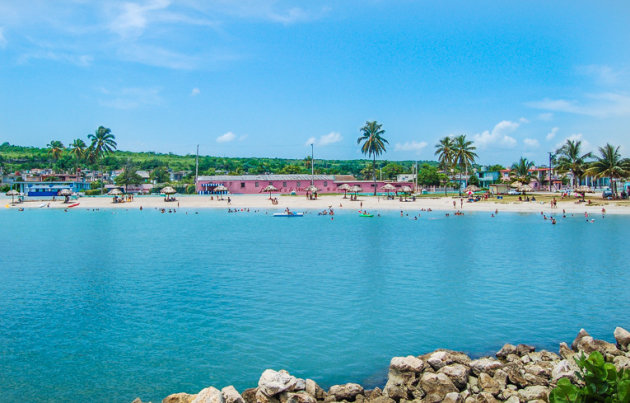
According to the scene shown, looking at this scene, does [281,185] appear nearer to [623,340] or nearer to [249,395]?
[623,340]

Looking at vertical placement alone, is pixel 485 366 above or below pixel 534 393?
above

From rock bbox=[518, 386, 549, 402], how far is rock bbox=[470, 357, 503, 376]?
0.94m

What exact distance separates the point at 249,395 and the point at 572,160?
3254 inches

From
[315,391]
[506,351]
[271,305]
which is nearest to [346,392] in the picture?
[315,391]

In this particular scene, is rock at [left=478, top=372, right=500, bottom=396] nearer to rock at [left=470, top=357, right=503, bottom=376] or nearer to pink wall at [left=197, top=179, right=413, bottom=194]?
rock at [left=470, top=357, right=503, bottom=376]

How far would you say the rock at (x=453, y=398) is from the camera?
9289 mm

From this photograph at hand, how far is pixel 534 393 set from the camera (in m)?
9.61

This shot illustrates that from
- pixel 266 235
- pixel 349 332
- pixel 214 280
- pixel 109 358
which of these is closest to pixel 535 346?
pixel 349 332

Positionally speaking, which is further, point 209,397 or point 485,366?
point 485,366

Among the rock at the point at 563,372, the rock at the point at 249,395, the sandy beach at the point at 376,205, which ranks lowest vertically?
the rock at the point at 249,395

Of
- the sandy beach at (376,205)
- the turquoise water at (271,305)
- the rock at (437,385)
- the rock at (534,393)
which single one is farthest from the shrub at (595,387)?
the sandy beach at (376,205)

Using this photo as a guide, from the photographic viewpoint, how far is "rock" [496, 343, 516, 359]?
12008 millimetres

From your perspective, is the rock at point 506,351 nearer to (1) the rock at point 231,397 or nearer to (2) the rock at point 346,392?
(2) the rock at point 346,392

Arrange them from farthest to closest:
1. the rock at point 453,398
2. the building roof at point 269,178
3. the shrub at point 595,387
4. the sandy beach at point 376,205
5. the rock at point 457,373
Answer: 1. the building roof at point 269,178
2. the sandy beach at point 376,205
3. the rock at point 457,373
4. the rock at point 453,398
5. the shrub at point 595,387
